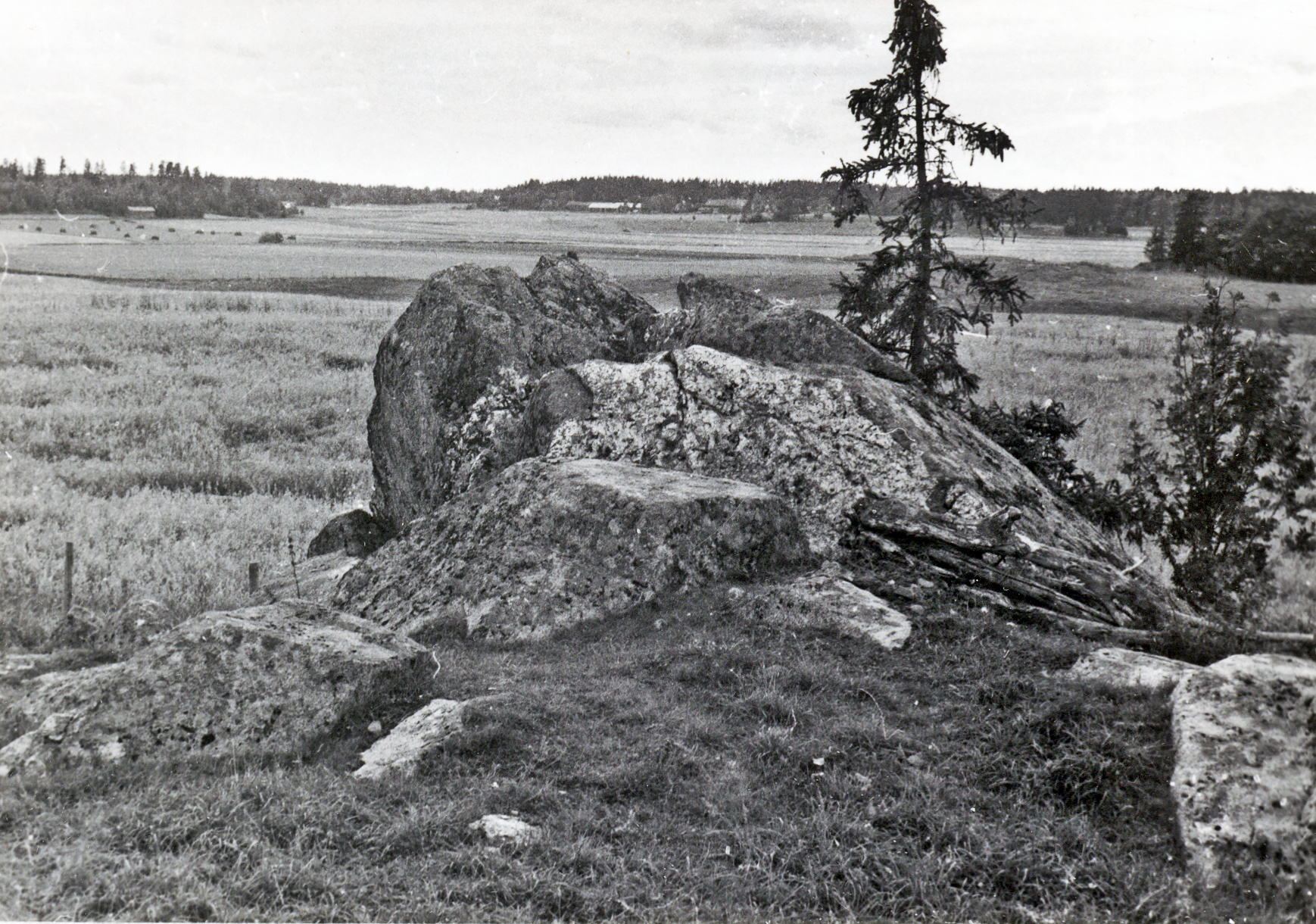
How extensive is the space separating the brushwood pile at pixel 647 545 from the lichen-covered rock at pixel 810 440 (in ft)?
0.09

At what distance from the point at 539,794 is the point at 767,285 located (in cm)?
4357

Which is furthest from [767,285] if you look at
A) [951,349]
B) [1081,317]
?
[951,349]

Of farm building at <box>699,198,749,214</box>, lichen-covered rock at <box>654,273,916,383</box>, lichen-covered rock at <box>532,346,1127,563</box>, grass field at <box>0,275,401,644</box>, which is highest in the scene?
farm building at <box>699,198,749,214</box>

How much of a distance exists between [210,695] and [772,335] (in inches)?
315

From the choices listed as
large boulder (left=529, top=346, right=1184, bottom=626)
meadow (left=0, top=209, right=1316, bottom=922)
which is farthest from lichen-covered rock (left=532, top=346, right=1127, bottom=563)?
meadow (left=0, top=209, right=1316, bottom=922)

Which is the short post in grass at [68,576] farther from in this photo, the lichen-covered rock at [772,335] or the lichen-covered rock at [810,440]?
the lichen-covered rock at [772,335]

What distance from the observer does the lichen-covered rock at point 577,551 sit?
8555 mm

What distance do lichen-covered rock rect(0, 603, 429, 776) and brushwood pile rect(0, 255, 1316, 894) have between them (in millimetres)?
19

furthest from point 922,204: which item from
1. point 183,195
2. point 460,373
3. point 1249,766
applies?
point 183,195

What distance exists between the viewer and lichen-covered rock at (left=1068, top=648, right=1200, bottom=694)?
5.98 metres

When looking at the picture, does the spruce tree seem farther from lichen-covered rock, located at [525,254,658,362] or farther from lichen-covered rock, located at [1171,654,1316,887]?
lichen-covered rock, located at [1171,654,1316,887]

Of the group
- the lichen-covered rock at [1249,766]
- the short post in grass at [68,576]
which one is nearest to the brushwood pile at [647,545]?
the lichen-covered rock at [1249,766]

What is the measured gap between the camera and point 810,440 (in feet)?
33.3

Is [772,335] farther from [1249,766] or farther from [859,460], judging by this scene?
[1249,766]
